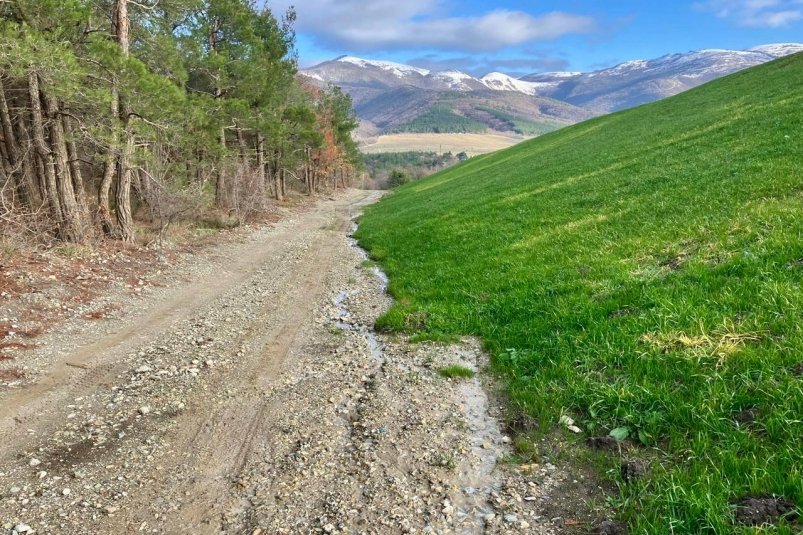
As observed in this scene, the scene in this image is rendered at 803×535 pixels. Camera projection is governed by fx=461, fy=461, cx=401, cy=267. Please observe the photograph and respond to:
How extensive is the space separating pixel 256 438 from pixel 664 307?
6.36m

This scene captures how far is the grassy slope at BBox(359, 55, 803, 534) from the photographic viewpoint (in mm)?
4473

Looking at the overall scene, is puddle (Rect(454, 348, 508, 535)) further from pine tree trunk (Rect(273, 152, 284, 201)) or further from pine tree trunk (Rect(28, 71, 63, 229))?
pine tree trunk (Rect(273, 152, 284, 201))

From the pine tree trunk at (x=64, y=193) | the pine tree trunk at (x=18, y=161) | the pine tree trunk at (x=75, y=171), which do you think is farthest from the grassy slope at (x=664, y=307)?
the pine tree trunk at (x=18, y=161)

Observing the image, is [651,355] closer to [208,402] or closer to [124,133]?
[208,402]

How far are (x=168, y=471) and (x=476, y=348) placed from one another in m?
5.33

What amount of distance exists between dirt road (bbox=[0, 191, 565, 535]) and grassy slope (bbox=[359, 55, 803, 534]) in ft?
3.84

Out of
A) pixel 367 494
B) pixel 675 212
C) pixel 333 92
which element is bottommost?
pixel 367 494

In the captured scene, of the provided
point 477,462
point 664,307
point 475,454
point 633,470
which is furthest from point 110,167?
point 633,470

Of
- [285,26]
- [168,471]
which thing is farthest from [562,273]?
[285,26]

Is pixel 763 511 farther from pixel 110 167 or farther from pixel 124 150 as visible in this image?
pixel 110 167

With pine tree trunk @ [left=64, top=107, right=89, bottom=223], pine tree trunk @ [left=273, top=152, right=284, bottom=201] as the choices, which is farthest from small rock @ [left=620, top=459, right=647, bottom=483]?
pine tree trunk @ [left=273, top=152, right=284, bottom=201]

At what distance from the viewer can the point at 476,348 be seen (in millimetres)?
Answer: 8672

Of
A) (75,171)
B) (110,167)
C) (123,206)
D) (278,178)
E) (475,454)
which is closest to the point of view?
(475,454)

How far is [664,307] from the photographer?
7180mm
